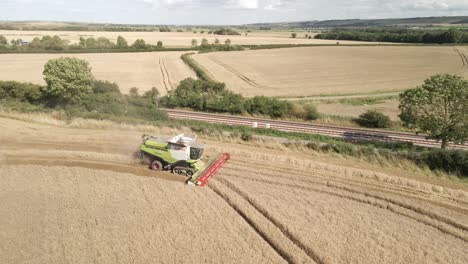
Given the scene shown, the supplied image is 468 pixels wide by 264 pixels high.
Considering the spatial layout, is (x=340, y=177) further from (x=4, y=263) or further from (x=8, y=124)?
(x=8, y=124)

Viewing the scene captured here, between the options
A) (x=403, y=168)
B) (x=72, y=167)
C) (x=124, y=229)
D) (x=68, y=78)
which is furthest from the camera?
(x=68, y=78)

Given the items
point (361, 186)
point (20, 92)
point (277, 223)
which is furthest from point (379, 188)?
point (20, 92)

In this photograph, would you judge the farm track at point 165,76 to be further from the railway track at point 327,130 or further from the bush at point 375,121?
the bush at point 375,121

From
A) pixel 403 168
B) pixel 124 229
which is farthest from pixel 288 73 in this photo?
pixel 124 229

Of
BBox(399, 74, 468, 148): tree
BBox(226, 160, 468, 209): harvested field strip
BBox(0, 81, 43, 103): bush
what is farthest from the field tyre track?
BBox(226, 160, 468, 209): harvested field strip

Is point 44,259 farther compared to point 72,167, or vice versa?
point 72,167

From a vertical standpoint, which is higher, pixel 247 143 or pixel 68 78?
pixel 68 78
